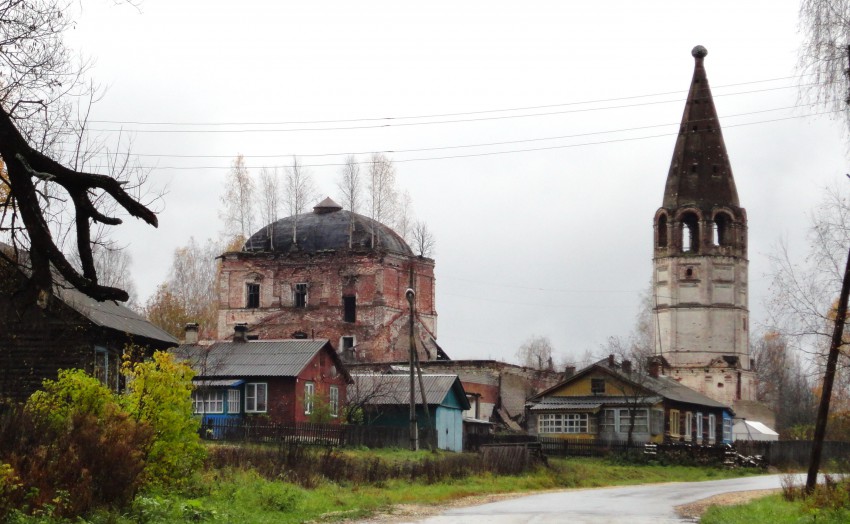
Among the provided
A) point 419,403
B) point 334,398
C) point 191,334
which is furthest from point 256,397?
point 419,403

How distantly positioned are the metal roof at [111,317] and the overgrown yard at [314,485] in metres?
5.24

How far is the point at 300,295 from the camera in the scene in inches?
2827

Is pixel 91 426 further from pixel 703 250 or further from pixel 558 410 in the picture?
pixel 703 250

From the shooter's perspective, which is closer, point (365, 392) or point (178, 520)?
point (178, 520)

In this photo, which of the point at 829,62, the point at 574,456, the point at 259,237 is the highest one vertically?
the point at 259,237

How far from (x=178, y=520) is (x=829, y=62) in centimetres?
1183

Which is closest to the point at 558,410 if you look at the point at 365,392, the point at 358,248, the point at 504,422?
the point at 504,422

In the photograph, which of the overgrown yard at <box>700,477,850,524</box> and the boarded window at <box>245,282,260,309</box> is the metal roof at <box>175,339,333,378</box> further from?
the boarded window at <box>245,282,260,309</box>

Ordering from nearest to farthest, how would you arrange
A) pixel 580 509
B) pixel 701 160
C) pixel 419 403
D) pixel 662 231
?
pixel 580 509 < pixel 419 403 < pixel 701 160 < pixel 662 231

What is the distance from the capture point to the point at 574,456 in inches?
1944

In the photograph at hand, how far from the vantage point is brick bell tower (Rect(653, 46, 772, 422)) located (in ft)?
235

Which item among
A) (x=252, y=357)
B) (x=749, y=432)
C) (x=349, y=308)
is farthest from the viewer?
(x=349, y=308)

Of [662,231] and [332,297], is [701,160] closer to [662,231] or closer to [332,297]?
[662,231]

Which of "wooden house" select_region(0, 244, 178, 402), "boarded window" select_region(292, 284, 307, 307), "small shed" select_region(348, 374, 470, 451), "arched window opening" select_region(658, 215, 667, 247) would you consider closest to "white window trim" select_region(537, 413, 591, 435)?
"small shed" select_region(348, 374, 470, 451)
